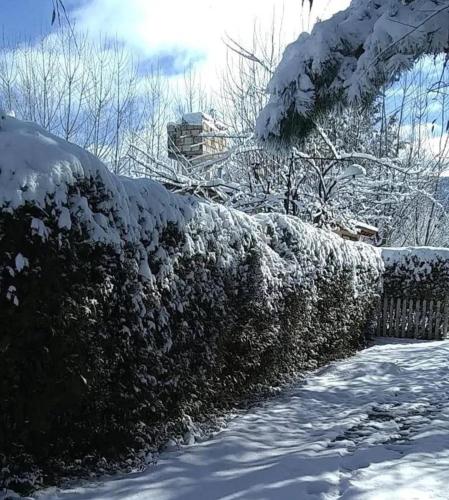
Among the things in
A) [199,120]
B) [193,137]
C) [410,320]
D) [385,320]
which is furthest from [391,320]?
[199,120]

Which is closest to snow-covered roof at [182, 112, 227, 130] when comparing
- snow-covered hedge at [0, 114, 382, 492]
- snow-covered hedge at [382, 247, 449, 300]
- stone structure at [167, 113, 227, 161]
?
stone structure at [167, 113, 227, 161]

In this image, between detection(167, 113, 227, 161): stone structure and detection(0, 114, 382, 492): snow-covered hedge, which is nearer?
detection(0, 114, 382, 492): snow-covered hedge

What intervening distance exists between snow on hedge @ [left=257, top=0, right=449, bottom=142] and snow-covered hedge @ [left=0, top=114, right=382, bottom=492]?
118cm

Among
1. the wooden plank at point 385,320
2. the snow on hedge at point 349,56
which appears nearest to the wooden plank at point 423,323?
the wooden plank at point 385,320

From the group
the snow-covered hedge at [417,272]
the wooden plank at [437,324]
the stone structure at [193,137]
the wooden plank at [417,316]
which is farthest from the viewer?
the stone structure at [193,137]

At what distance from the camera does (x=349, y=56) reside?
4539mm

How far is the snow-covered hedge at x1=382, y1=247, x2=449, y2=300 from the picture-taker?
12289 mm

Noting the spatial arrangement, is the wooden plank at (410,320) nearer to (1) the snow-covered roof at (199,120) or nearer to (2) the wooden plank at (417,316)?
(2) the wooden plank at (417,316)

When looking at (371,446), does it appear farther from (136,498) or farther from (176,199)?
(176,199)

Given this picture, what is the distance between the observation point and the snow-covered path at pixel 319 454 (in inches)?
129

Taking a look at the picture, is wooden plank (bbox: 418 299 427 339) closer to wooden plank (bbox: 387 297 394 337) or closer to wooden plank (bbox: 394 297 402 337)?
wooden plank (bbox: 394 297 402 337)

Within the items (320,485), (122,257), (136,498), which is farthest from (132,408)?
(320,485)

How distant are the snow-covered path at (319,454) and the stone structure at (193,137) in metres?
9.76

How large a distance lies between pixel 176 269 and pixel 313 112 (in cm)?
191
